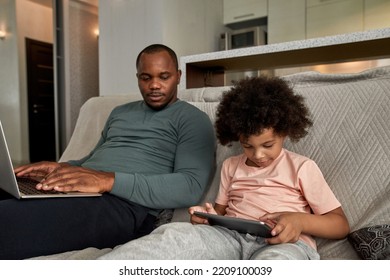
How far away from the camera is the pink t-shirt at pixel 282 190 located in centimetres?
73

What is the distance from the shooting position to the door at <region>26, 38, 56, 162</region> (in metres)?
4.29

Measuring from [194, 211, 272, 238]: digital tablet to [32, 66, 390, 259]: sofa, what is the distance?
7.9 inches

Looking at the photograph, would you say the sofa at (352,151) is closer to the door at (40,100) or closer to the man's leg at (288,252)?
the man's leg at (288,252)

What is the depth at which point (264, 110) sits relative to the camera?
2.51ft

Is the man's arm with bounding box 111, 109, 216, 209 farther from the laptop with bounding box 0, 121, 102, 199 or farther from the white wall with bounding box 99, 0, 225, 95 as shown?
the white wall with bounding box 99, 0, 225, 95

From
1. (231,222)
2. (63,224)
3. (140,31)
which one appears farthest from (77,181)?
(140,31)

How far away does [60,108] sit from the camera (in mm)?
3451

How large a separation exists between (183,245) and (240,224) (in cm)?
11

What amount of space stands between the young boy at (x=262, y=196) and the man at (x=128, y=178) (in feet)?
0.36

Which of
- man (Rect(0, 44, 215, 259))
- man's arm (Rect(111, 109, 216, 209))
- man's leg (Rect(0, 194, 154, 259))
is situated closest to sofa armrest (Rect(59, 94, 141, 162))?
man (Rect(0, 44, 215, 259))

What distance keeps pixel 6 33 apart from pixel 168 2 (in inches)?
98.1

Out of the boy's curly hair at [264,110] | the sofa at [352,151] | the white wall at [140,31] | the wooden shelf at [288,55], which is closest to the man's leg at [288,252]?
the sofa at [352,151]

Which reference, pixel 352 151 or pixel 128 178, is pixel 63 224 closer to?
pixel 128 178
